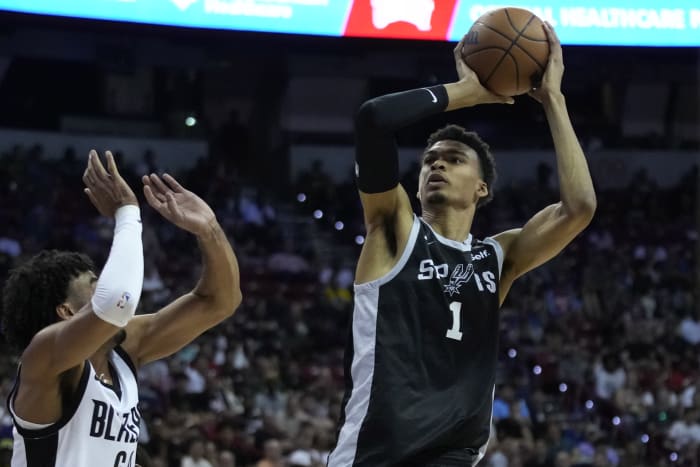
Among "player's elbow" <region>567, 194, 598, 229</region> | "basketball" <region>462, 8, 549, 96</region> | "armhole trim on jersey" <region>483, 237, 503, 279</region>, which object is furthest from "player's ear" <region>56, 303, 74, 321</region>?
"player's elbow" <region>567, 194, 598, 229</region>

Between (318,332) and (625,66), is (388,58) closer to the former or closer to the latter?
(625,66)

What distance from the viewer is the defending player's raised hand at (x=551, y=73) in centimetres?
366

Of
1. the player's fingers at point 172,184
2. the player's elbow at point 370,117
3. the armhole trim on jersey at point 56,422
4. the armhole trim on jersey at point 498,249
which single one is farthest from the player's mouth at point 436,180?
the armhole trim on jersey at point 56,422

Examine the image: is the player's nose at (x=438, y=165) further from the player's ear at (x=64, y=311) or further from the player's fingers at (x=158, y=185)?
the player's ear at (x=64, y=311)

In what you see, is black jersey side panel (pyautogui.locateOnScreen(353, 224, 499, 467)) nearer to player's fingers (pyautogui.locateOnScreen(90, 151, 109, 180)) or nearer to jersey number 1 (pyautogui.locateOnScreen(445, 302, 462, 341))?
jersey number 1 (pyautogui.locateOnScreen(445, 302, 462, 341))

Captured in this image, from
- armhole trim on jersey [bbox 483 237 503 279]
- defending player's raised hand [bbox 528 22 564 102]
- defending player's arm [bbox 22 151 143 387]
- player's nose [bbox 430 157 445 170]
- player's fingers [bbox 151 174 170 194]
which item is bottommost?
defending player's arm [bbox 22 151 143 387]

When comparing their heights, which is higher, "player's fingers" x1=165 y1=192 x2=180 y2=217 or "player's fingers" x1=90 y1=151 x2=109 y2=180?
"player's fingers" x1=90 y1=151 x2=109 y2=180

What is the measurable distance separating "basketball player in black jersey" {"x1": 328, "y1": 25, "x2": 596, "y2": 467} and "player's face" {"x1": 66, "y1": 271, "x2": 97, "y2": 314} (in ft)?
2.56

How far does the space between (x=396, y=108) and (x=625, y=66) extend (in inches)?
564

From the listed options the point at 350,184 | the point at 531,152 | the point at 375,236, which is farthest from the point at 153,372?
the point at 531,152

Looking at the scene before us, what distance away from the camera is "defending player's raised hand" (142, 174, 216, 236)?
10.3 feet

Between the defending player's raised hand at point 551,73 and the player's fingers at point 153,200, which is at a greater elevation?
the defending player's raised hand at point 551,73

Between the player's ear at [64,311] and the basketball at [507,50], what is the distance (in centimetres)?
147

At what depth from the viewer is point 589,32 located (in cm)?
1372
